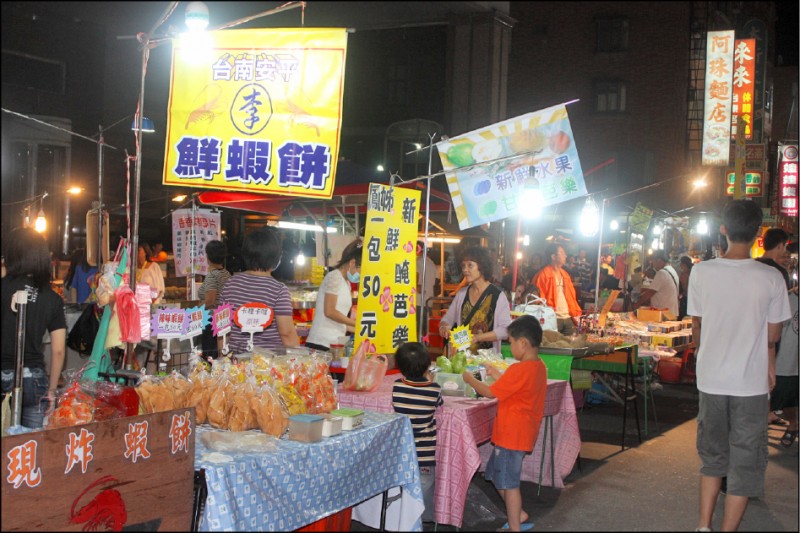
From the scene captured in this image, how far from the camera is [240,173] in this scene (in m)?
5.16

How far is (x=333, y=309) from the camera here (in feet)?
23.4

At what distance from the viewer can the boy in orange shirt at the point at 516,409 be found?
5.17 metres

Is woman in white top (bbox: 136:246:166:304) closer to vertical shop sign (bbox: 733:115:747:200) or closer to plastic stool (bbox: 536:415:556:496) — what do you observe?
plastic stool (bbox: 536:415:556:496)

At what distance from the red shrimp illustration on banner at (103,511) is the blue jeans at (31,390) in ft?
4.85

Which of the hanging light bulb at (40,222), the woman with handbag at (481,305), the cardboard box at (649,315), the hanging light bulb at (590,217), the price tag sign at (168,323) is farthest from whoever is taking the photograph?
the hanging light bulb at (40,222)

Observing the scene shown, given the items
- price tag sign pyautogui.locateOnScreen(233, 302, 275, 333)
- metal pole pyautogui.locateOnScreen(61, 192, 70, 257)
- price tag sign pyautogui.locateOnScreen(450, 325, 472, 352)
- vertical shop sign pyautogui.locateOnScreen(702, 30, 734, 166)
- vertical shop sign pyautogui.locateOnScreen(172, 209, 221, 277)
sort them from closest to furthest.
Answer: price tag sign pyautogui.locateOnScreen(233, 302, 275, 333), price tag sign pyautogui.locateOnScreen(450, 325, 472, 352), vertical shop sign pyautogui.locateOnScreen(172, 209, 221, 277), metal pole pyautogui.locateOnScreen(61, 192, 70, 257), vertical shop sign pyautogui.locateOnScreen(702, 30, 734, 166)

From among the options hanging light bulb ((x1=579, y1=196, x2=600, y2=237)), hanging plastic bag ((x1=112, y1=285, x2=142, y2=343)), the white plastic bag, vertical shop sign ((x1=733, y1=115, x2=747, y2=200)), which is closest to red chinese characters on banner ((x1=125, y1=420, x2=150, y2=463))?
hanging plastic bag ((x1=112, y1=285, x2=142, y2=343))

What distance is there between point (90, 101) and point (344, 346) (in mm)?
5877

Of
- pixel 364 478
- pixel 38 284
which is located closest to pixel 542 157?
pixel 364 478

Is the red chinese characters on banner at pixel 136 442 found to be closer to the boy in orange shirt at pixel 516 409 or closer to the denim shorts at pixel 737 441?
the boy in orange shirt at pixel 516 409

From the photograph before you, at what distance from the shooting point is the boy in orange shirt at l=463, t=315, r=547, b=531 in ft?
17.0

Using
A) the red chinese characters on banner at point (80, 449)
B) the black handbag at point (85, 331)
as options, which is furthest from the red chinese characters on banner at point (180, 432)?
the black handbag at point (85, 331)

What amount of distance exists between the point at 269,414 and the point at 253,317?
4.79 feet

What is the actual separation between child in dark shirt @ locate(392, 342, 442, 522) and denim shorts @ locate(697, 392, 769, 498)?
1703 mm
